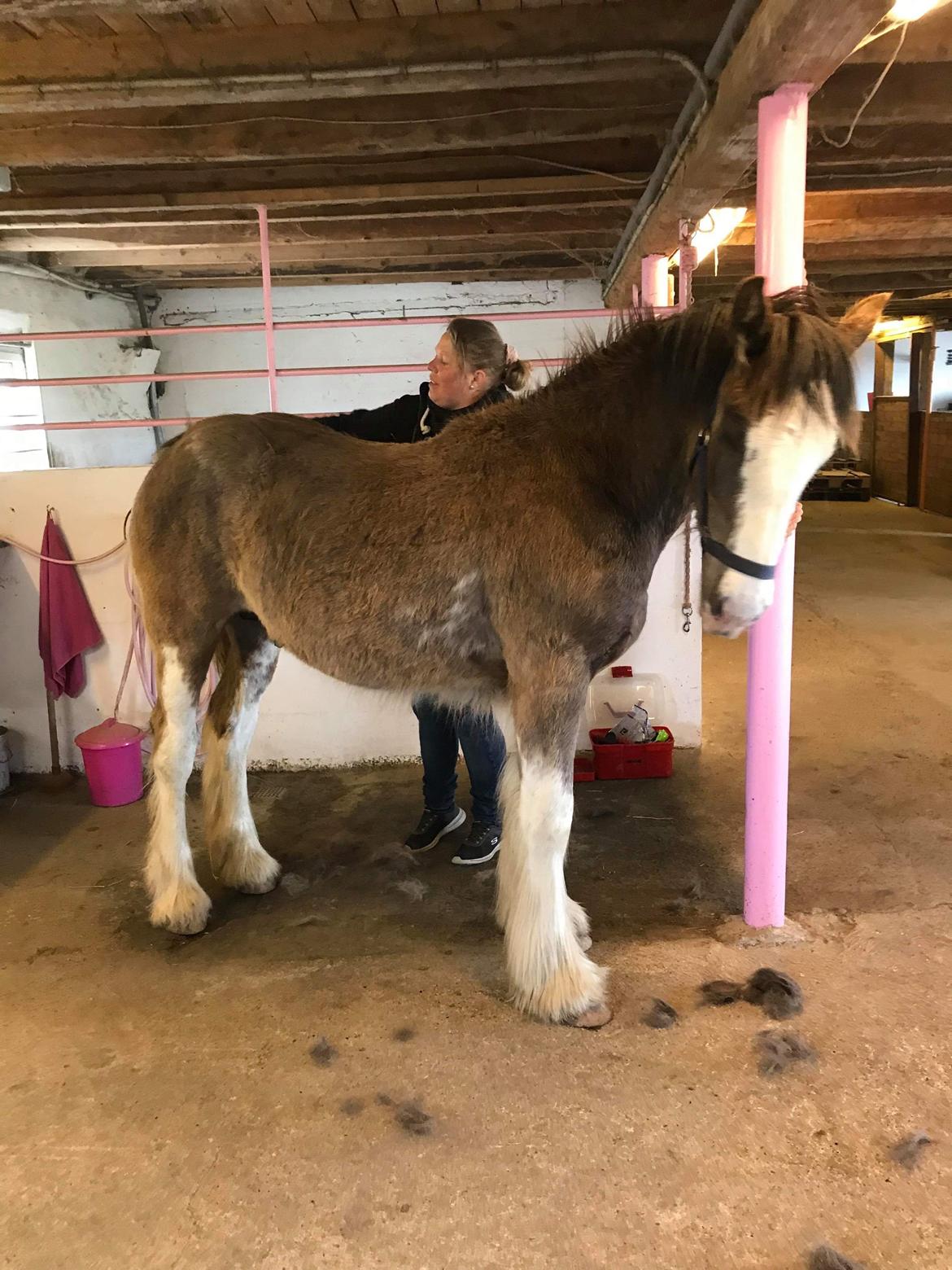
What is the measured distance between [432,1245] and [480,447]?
1683 millimetres

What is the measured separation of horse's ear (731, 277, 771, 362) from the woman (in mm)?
884

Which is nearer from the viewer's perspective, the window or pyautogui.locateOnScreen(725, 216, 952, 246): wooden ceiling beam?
pyautogui.locateOnScreen(725, 216, 952, 246): wooden ceiling beam

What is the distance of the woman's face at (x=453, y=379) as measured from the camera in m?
2.40

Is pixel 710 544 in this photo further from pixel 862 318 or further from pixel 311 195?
pixel 311 195

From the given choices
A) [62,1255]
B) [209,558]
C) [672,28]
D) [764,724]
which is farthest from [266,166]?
[62,1255]

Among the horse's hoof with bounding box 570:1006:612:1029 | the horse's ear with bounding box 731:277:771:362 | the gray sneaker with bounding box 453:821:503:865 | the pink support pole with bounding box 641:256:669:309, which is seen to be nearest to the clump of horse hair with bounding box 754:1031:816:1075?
the horse's hoof with bounding box 570:1006:612:1029

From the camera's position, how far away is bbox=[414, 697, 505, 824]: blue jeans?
2.80 meters

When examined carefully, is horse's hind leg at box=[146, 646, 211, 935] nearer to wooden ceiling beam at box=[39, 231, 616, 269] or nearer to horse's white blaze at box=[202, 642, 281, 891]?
horse's white blaze at box=[202, 642, 281, 891]

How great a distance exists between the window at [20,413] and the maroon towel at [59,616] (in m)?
2.50

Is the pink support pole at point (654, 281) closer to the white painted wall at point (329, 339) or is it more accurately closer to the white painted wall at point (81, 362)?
the white painted wall at point (329, 339)

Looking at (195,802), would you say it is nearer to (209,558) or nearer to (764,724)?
(209,558)

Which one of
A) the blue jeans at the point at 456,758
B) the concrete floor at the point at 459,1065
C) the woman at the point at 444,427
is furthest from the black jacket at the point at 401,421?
the concrete floor at the point at 459,1065

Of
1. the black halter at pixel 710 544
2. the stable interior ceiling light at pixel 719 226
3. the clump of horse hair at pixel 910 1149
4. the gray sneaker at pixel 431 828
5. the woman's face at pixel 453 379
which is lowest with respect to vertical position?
the clump of horse hair at pixel 910 1149

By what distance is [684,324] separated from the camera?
1.80 meters
